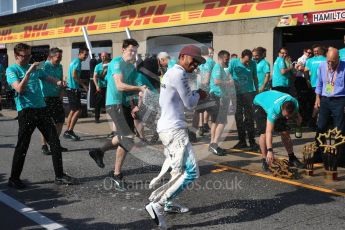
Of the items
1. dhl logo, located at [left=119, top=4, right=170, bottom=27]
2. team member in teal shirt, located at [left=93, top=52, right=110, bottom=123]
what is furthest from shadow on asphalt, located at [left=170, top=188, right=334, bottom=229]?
dhl logo, located at [left=119, top=4, right=170, bottom=27]

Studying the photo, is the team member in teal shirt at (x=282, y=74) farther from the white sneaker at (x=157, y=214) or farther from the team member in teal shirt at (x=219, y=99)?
the white sneaker at (x=157, y=214)

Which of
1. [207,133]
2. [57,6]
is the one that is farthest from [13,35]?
[207,133]

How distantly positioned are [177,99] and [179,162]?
0.65 m

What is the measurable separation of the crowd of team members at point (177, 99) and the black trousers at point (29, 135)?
13mm

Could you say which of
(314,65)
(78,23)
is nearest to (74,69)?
(314,65)

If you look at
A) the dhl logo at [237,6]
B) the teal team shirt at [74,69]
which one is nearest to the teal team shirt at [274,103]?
the teal team shirt at [74,69]

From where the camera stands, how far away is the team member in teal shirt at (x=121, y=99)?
18.9ft

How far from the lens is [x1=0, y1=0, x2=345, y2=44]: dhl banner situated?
12211 mm

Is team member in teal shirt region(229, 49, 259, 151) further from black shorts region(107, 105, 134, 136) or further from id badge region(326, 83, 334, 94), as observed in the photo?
black shorts region(107, 105, 134, 136)

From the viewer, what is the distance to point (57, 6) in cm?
2239

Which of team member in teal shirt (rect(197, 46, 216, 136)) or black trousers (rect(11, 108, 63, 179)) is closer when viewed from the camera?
black trousers (rect(11, 108, 63, 179))

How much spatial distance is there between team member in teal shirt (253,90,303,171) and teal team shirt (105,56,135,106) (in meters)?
2.01

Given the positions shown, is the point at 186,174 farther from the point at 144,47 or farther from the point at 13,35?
the point at 13,35

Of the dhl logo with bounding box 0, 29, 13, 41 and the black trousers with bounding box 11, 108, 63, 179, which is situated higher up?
the dhl logo with bounding box 0, 29, 13, 41
